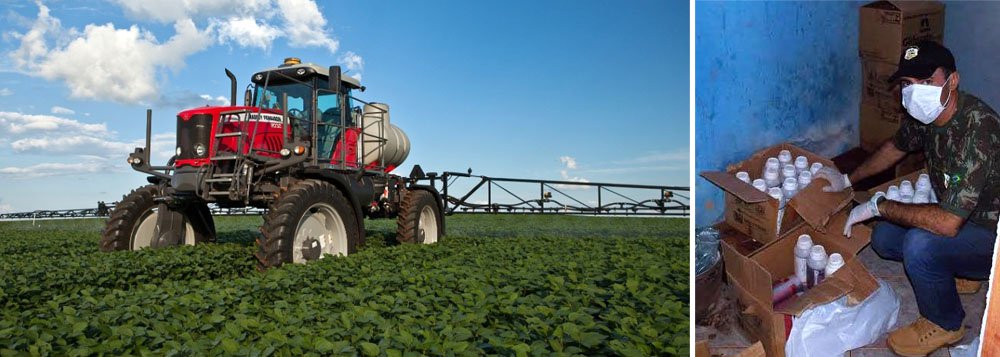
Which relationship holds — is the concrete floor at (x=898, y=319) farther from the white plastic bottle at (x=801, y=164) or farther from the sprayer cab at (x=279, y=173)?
the sprayer cab at (x=279, y=173)

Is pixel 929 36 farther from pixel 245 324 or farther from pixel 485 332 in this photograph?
pixel 245 324

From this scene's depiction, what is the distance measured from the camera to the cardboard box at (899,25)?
85.4 inches

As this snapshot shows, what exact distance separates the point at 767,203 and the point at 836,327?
46 centimetres

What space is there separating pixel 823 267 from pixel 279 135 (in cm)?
691

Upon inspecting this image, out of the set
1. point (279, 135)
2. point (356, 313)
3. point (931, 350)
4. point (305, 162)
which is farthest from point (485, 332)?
point (279, 135)

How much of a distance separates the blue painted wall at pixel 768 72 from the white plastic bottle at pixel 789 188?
0.17 m

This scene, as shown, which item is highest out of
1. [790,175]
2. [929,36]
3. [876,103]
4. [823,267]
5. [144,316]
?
[929,36]

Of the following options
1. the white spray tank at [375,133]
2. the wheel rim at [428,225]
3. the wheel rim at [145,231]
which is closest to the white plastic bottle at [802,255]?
the white spray tank at [375,133]

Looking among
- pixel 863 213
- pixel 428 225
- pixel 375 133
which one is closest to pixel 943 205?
pixel 863 213

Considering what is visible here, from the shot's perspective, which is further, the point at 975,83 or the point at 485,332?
the point at 485,332

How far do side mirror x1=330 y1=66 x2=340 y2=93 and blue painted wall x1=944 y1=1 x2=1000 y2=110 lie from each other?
607 cm

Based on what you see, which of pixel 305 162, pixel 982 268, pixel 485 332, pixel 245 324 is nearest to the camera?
pixel 982 268

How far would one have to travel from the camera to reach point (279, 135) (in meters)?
8.04

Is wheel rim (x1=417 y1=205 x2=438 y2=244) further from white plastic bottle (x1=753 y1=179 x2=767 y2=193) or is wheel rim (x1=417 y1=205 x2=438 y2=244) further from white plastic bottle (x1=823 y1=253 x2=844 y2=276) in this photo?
white plastic bottle (x1=823 y1=253 x2=844 y2=276)
